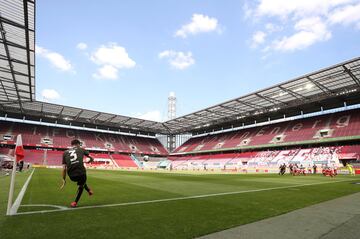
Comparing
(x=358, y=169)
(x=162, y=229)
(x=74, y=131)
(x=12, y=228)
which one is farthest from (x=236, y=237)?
(x=74, y=131)

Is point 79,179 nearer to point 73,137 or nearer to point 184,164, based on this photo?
point 184,164

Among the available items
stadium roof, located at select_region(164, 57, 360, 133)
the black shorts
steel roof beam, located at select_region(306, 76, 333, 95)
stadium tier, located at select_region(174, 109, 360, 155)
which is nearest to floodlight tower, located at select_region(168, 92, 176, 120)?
stadium tier, located at select_region(174, 109, 360, 155)

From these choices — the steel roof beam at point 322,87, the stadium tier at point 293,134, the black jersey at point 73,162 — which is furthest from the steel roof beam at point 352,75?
the black jersey at point 73,162

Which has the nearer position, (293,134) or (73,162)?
(73,162)

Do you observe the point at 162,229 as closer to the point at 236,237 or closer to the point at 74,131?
the point at 236,237

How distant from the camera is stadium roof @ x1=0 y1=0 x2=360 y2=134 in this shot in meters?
24.9

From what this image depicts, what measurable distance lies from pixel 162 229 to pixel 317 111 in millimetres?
65773

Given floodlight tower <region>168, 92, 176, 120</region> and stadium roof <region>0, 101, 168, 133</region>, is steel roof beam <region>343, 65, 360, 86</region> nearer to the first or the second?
stadium roof <region>0, 101, 168, 133</region>

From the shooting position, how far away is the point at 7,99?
5166cm

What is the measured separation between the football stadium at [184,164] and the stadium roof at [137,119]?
19 centimetres

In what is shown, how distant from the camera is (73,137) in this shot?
251 ft

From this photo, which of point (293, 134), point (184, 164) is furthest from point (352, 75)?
point (184, 164)

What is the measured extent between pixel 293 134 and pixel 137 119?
4312 centimetres

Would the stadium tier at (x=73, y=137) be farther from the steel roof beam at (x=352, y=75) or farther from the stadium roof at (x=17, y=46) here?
the steel roof beam at (x=352, y=75)
